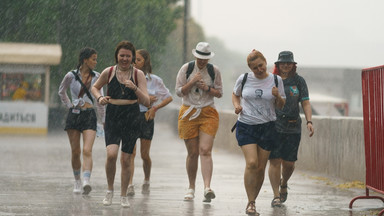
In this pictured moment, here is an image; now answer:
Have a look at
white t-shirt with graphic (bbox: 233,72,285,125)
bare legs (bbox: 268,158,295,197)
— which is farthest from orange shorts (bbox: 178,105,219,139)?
white t-shirt with graphic (bbox: 233,72,285,125)

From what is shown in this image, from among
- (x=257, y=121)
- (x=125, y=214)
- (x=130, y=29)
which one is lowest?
(x=125, y=214)

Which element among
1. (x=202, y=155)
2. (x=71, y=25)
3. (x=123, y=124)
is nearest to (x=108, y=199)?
(x=123, y=124)

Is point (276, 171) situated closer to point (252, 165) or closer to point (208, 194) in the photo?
point (208, 194)

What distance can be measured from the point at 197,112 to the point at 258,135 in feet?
4.66

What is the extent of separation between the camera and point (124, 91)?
9547 millimetres

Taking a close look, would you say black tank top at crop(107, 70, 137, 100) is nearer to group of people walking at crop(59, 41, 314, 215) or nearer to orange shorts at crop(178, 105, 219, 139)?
group of people walking at crop(59, 41, 314, 215)

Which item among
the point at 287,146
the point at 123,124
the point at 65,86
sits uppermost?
the point at 65,86

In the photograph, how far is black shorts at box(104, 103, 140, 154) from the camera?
9547 millimetres

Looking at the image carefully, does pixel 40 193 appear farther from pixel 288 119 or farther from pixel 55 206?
pixel 288 119

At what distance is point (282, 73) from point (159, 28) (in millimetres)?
33486

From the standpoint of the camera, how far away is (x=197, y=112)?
35.1 ft

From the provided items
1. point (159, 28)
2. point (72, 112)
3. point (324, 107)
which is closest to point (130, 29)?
point (159, 28)

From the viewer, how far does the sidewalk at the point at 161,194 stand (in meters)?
9.45

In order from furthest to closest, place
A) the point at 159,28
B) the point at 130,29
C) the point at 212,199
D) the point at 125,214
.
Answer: the point at 159,28 → the point at 130,29 → the point at 212,199 → the point at 125,214
